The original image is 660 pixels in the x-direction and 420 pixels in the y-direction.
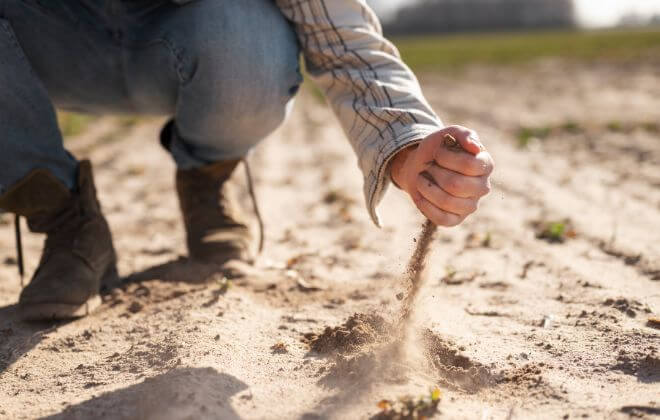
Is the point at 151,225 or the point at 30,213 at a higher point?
the point at 30,213

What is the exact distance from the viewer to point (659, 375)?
183 cm

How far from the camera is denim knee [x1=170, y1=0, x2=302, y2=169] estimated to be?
234 centimetres

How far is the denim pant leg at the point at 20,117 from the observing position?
2.27 metres

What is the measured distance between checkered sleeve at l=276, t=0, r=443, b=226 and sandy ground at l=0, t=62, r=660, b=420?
34 centimetres

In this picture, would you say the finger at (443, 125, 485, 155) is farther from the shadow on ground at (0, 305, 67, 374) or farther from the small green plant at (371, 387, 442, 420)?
the shadow on ground at (0, 305, 67, 374)

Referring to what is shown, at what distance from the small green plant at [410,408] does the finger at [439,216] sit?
427mm

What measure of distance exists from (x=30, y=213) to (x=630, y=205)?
9.44ft

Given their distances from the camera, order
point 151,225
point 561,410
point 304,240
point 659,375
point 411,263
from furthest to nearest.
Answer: point 151,225, point 304,240, point 411,263, point 659,375, point 561,410

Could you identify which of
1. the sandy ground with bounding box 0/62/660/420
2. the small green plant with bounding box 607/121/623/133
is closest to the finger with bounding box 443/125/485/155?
the sandy ground with bounding box 0/62/660/420

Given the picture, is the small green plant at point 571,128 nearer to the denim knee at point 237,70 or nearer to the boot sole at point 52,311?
the denim knee at point 237,70

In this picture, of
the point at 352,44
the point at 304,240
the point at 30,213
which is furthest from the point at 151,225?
the point at 352,44

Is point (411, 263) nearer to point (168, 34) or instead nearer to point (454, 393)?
point (454, 393)

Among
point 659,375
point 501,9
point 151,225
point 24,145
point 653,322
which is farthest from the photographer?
point 501,9

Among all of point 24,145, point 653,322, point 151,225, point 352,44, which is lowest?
point 151,225
